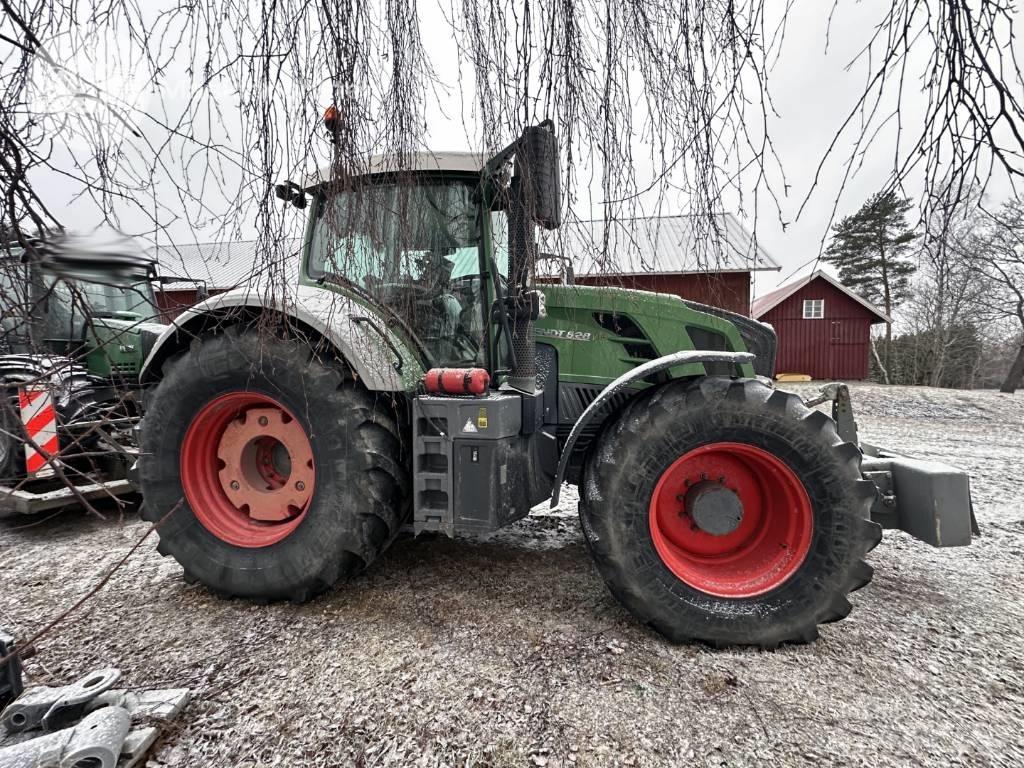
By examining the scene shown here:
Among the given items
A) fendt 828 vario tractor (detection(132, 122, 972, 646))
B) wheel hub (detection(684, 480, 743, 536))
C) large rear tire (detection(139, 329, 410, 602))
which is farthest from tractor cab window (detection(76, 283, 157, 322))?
wheel hub (detection(684, 480, 743, 536))

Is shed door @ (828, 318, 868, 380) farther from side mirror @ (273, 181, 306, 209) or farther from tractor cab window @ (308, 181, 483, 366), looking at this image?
side mirror @ (273, 181, 306, 209)

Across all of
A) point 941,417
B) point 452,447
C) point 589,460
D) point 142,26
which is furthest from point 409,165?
point 941,417

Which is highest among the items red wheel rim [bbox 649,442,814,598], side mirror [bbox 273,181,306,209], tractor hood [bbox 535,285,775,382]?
side mirror [bbox 273,181,306,209]

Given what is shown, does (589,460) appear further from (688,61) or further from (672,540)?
(688,61)

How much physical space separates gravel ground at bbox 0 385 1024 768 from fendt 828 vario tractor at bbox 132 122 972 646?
0.20 meters

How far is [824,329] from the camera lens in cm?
1775

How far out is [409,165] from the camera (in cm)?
143

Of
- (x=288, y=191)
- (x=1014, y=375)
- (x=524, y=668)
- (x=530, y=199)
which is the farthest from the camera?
(x=1014, y=375)

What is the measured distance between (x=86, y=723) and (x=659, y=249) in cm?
211

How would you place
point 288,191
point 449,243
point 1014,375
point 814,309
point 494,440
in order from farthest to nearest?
point 814,309
point 1014,375
point 449,243
point 494,440
point 288,191

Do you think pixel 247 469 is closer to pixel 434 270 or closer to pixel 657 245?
pixel 434 270

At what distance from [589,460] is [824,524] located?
93 centimetres

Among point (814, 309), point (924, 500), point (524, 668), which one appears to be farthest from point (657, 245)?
point (814, 309)

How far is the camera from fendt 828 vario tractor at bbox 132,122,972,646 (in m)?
1.94
